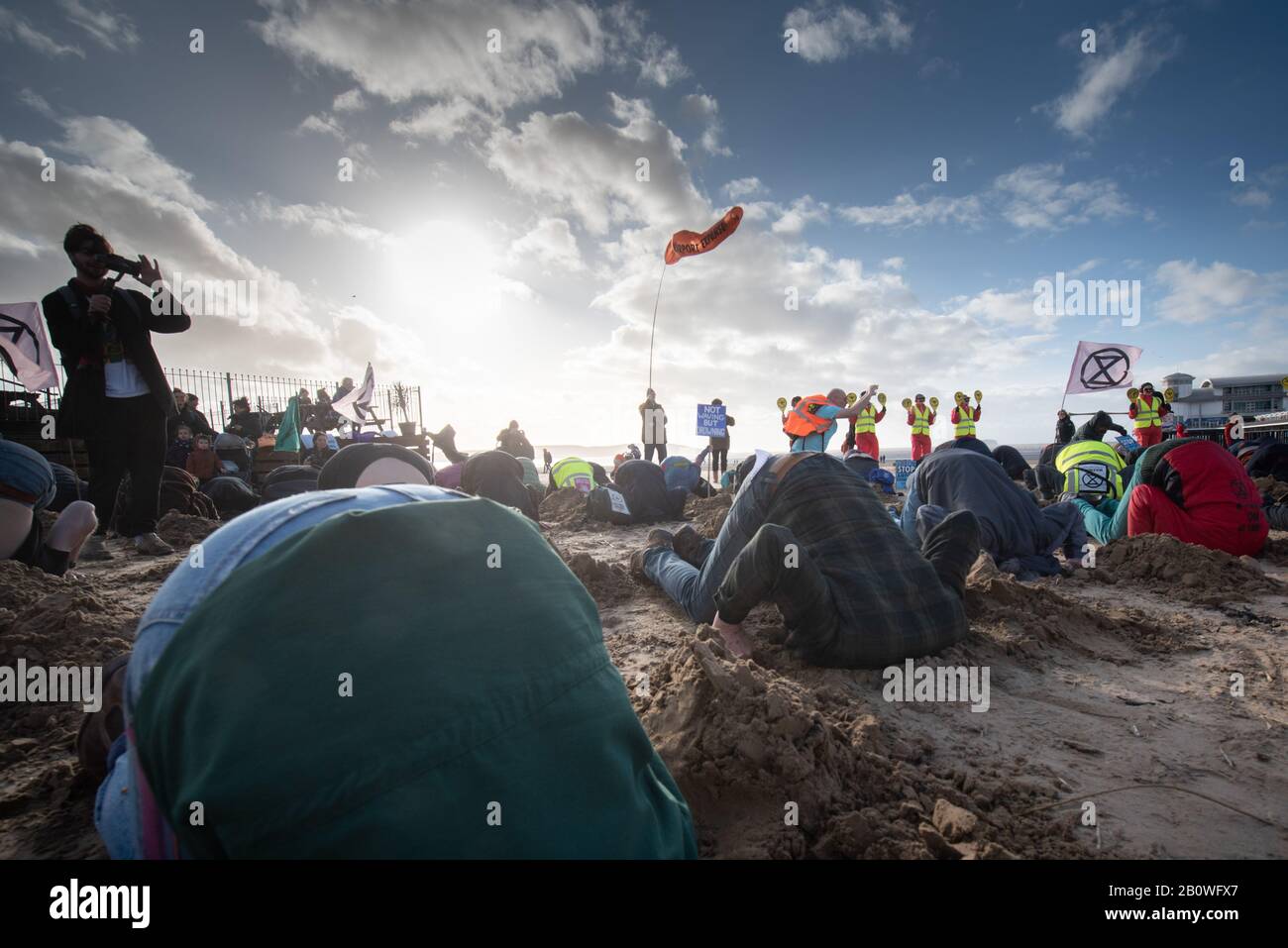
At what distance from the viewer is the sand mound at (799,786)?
55.6 inches

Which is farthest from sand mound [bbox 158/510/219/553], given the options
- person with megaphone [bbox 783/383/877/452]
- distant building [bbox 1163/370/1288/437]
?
distant building [bbox 1163/370/1288/437]

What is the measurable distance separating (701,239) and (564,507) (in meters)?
8.18

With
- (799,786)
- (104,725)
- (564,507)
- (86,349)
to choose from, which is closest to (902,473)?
(564,507)

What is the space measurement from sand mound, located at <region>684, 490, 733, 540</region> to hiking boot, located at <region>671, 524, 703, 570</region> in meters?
1.71

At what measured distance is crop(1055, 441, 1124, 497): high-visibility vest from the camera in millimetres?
6086

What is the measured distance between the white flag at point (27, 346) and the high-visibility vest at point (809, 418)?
11071 mm

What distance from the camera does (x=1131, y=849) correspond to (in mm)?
1508

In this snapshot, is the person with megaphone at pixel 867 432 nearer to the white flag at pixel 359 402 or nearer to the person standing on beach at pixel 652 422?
the person standing on beach at pixel 652 422

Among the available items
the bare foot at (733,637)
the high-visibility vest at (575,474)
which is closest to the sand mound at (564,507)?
the high-visibility vest at (575,474)

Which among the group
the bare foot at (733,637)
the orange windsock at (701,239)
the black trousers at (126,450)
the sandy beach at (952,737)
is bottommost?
the sandy beach at (952,737)

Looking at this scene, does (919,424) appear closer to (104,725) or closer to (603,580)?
(603,580)

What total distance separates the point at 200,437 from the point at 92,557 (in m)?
4.53
